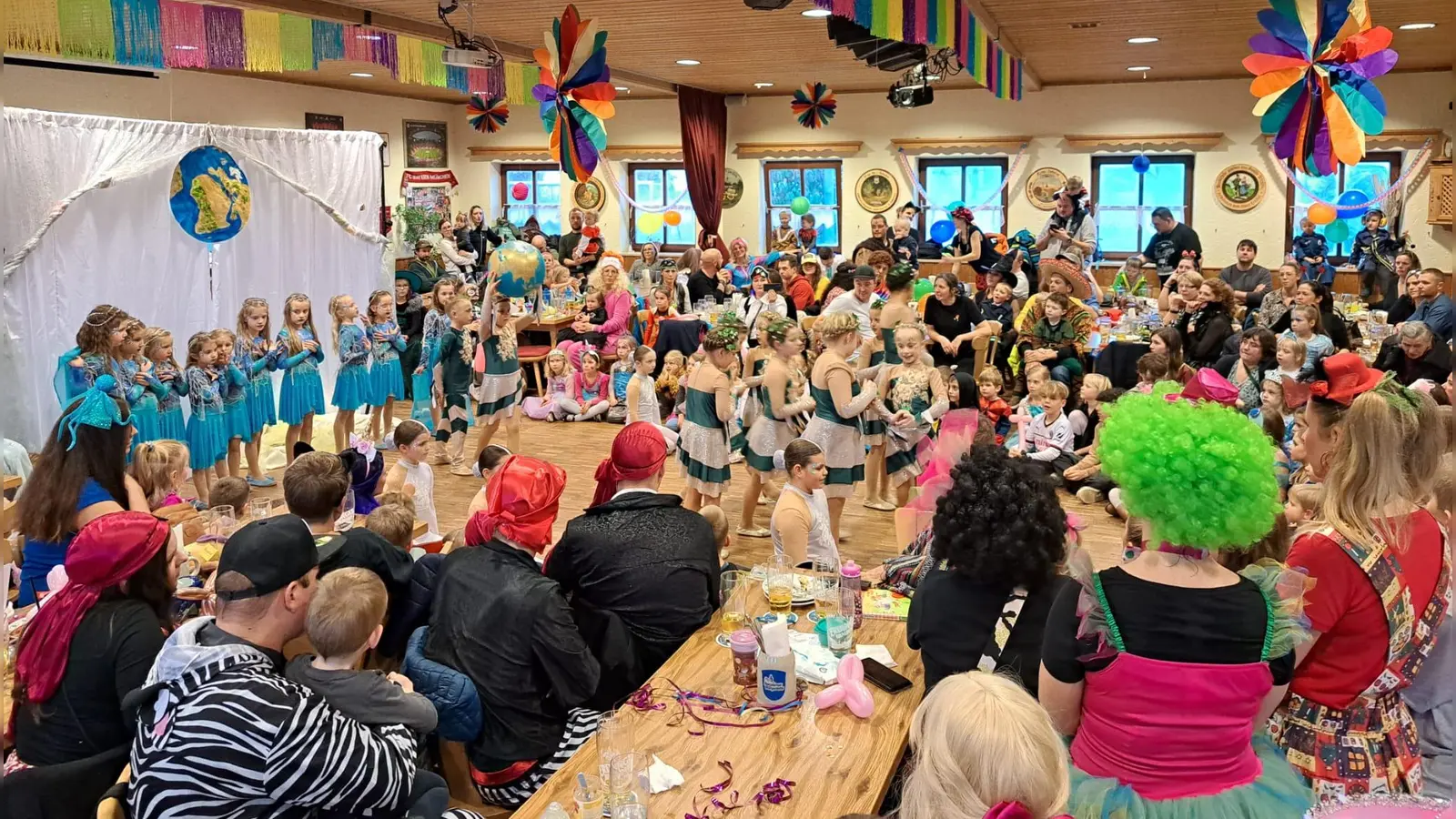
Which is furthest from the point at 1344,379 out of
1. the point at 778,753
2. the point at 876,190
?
the point at 876,190

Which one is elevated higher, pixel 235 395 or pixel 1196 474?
pixel 1196 474

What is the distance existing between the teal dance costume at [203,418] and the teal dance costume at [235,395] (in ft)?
0.23

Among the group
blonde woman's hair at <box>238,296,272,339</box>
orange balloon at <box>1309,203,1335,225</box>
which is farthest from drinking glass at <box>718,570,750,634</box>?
orange balloon at <box>1309,203,1335,225</box>

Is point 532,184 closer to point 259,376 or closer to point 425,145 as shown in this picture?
point 425,145

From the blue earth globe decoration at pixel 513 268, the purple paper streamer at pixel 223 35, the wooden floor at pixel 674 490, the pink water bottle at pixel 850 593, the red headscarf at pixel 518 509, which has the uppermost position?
the purple paper streamer at pixel 223 35

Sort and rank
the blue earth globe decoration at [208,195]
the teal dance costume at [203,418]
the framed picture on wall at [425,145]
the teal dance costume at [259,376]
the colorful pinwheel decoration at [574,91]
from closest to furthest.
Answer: the colorful pinwheel decoration at [574,91] < the teal dance costume at [203,418] < the teal dance costume at [259,376] < the blue earth globe decoration at [208,195] < the framed picture on wall at [425,145]

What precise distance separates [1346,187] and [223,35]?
1160 centimetres

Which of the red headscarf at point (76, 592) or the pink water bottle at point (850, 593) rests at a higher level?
the red headscarf at point (76, 592)

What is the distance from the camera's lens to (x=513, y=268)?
23.9 feet

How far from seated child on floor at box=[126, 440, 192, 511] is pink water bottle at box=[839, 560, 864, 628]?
280 cm

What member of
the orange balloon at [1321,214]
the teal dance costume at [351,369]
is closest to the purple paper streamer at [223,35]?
the teal dance costume at [351,369]

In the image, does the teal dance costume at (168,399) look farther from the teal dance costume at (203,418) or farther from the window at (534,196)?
the window at (534,196)

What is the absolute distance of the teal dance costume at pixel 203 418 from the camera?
680cm

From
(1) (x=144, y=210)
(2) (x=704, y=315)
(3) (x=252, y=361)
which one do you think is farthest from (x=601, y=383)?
(1) (x=144, y=210)
